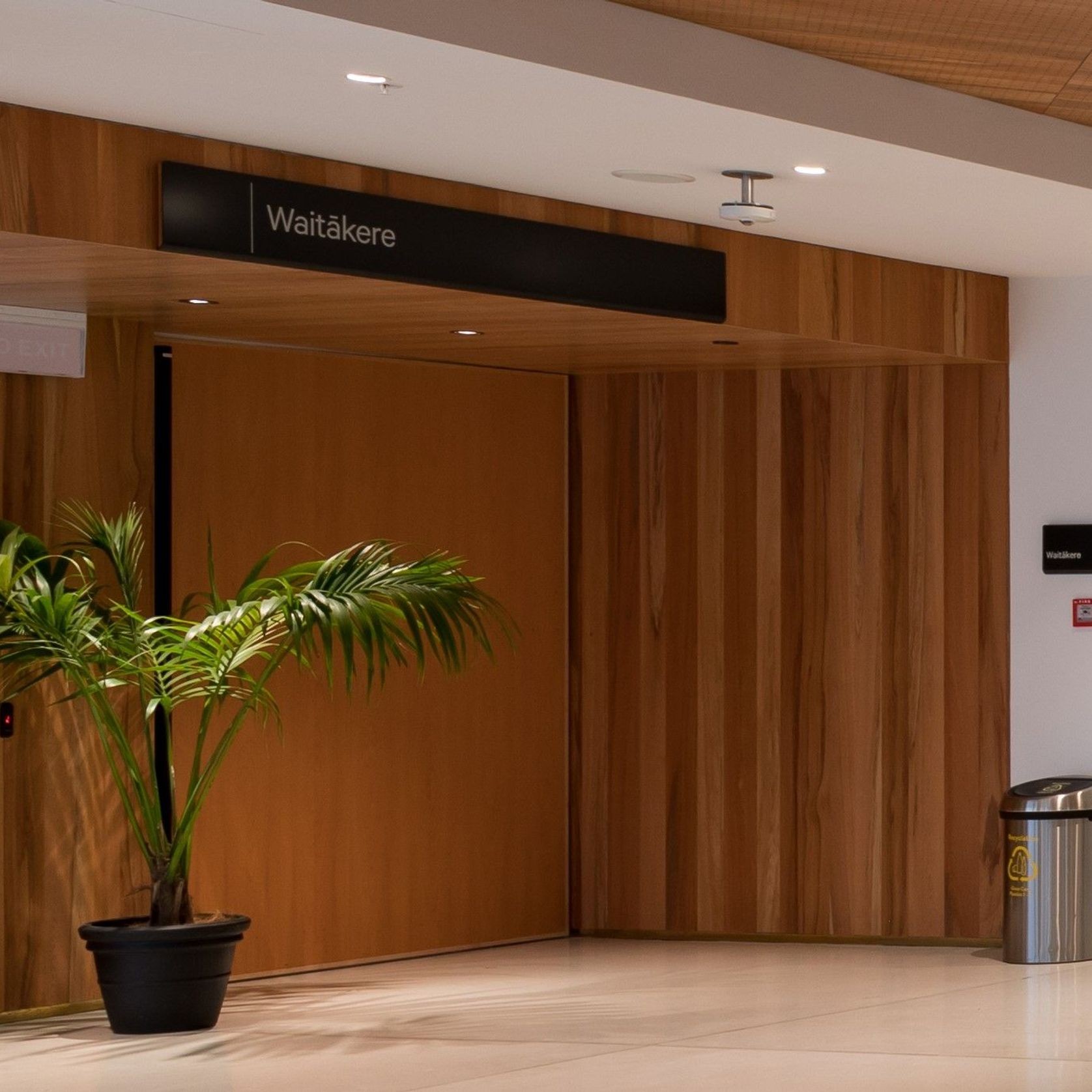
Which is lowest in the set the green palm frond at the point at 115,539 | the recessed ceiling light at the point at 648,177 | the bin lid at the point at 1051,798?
the bin lid at the point at 1051,798

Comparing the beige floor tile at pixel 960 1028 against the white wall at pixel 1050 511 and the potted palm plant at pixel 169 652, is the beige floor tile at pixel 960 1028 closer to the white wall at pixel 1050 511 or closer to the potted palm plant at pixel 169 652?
the white wall at pixel 1050 511

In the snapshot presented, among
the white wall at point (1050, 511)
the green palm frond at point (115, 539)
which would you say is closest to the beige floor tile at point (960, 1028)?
the white wall at point (1050, 511)

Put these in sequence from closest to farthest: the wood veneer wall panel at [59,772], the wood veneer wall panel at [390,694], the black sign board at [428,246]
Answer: the black sign board at [428,246]
the wood veneer wall panel at [59,772]
the wood veneer wall panel at [390,694]

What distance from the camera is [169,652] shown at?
19.7ft

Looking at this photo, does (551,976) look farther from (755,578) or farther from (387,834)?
(755,578)

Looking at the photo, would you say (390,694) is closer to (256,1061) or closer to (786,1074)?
(256,1061)

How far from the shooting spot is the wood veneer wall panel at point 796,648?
8078mm

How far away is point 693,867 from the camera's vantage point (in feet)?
27.5

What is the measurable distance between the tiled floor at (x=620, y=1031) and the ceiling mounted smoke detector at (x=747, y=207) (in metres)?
2.51

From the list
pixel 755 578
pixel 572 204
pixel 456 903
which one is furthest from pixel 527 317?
pixel 456 903

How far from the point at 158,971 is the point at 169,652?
0.97 m

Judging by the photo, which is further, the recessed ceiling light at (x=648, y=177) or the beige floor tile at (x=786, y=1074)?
the recessed ceiling light at (x=648, y=177)

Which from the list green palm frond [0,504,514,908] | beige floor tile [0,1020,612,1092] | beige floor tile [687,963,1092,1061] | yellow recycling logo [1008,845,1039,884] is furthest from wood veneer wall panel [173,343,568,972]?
beige floor tile [687,963,1092,1061]

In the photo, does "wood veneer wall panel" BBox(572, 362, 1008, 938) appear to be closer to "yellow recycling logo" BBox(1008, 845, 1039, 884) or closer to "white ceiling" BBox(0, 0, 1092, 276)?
"yellow recycling logo" BBox(1008, 845, 1039, 884)
